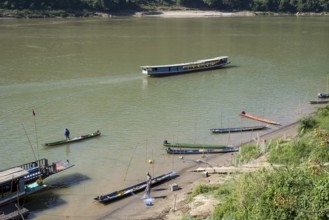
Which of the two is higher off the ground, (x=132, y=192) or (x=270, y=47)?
(x=270, y=47)

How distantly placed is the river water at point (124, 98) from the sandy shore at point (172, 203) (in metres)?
0.87

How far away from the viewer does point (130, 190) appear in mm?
19984

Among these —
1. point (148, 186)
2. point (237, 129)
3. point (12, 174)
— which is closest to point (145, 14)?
point (237, 129)

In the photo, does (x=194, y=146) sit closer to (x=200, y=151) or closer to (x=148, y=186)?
(x=200, y=151)

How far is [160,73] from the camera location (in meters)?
43.3

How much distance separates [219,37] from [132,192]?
56.4m

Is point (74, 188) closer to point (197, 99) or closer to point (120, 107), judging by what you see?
point (120, 107)

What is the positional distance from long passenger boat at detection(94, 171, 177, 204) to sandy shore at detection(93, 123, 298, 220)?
0.76 ft

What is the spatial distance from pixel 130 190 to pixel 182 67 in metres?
26.3

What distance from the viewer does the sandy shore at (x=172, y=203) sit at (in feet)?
55.3

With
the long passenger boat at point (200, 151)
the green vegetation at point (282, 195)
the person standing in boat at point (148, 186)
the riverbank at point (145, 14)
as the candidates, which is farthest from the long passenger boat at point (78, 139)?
the riverbank at point (145, 14)

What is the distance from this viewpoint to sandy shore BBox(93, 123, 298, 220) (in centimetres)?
1686

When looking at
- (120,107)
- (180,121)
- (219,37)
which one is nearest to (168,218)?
(180,121)

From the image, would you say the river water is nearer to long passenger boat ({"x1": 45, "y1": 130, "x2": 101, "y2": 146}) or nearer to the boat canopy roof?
long passenger boat ({"x1": 45, "y1": 130, "x2": 101, "y2": 146})
